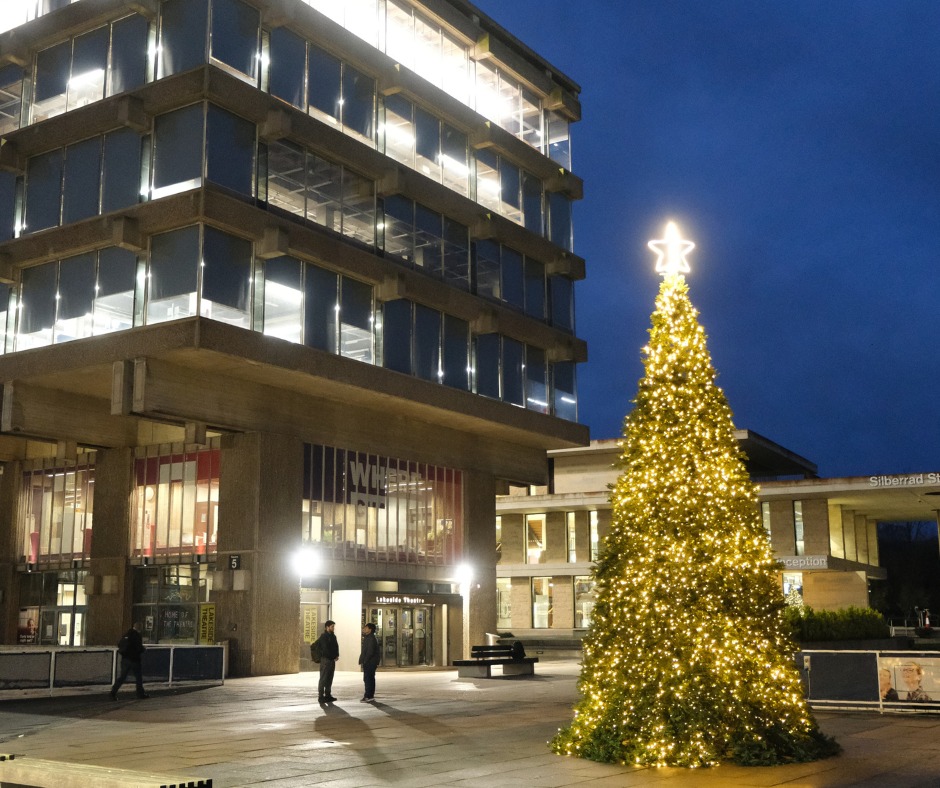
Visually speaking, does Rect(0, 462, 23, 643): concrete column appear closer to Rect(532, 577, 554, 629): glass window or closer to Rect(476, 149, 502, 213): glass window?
Rect(476, 149, 502, 213): glass window

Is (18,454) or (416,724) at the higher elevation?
(18,454)

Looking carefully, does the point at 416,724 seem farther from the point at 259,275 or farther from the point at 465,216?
the point at 465,216

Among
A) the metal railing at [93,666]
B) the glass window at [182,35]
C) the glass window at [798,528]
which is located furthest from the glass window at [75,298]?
the glass window at [798,528]

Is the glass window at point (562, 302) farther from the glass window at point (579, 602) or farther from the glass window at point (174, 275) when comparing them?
the glass window at point (579, 602)

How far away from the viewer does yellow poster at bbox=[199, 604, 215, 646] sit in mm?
35594

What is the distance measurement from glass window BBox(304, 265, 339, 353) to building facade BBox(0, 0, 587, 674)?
0.09 m

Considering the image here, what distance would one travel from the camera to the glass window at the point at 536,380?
4550cm

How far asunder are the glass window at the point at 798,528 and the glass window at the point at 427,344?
31.4 m

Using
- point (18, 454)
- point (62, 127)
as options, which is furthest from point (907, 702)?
point (18, 454)

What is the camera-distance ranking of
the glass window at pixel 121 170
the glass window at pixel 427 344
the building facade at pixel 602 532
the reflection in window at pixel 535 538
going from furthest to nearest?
1. the reflection in window at pixel 535 538
2. the building facade at pixel 602 532
3. the glass window at pixel 427 344
4. the glass window at pixel 121 170

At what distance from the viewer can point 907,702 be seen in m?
20.0

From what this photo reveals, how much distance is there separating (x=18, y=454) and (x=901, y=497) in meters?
48.5

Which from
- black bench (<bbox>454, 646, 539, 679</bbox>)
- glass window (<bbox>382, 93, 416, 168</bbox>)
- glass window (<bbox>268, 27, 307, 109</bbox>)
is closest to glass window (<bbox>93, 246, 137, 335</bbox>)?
glass window (<bbox>268, 27, 307, 109</bbox>)

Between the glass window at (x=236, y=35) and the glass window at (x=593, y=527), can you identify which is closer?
the glass window at (x=236, y=35)
